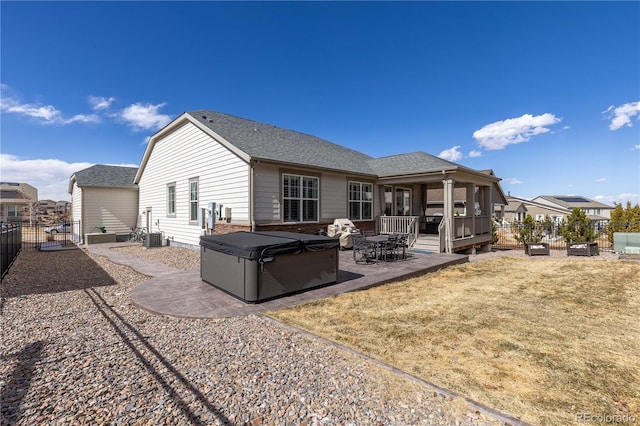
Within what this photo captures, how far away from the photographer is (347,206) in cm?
1220

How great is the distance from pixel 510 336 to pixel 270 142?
10.2 meters

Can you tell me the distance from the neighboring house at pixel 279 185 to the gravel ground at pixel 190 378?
5.53 m

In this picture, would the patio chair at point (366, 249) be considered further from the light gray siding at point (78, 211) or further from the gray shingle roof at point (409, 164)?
the light gray siding at point (78, 211)

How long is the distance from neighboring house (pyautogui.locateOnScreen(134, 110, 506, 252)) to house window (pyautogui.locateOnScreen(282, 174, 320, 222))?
0.04 metres

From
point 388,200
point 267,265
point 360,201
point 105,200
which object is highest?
point 105,200

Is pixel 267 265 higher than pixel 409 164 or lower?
lower

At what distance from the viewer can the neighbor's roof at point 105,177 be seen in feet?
52.4

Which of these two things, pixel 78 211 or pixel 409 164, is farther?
pixel 78 211

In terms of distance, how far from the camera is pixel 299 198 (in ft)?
34.5

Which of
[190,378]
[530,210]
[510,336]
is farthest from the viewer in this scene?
[530,210]

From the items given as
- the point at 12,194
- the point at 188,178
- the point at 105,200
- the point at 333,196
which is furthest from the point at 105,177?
the point at 12,194

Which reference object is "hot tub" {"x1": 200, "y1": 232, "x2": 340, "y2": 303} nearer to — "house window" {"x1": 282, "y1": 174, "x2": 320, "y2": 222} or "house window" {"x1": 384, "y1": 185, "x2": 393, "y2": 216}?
"house window" {"x1": 282, "y1": 174, "x2": 320, "y2": 222}

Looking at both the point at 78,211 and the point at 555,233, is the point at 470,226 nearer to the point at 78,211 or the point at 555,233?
the point at 555,233

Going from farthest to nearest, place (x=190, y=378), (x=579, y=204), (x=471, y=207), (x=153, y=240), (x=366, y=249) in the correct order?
(x=579, y=204) → (x=153, y=240) → (x=471, y=207) → (x=366, y=249) → (x=190, y=378)
